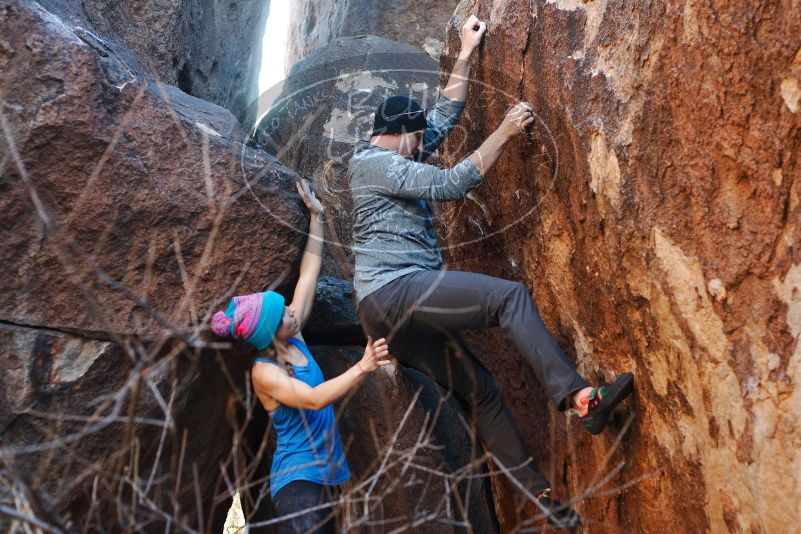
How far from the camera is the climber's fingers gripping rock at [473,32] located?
391cm

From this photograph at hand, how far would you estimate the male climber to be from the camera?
10.2ft

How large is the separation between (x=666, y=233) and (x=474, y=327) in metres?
0.80

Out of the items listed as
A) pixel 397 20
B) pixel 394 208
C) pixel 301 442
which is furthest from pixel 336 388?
pixel 397 20

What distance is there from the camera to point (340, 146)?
5.49m

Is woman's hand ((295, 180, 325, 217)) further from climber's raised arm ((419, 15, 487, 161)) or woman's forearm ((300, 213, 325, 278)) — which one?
climber's raised arm ((419, 15, 487, 161))

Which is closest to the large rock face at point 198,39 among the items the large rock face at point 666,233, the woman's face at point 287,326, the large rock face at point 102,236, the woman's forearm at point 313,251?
the large rock face at point 102,236

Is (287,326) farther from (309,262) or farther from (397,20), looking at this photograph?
(397,20)

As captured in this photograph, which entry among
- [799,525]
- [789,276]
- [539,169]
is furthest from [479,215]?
[799,525]

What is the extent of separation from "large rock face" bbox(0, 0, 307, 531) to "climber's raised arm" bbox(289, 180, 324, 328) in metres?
0.06

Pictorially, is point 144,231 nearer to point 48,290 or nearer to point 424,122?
point 48,290

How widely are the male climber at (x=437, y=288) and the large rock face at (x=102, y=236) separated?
52 cm

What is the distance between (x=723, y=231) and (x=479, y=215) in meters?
1.54

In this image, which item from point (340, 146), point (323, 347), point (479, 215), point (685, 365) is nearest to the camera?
point (685, 365)

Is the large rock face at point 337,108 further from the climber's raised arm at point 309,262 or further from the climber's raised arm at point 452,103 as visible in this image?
the climber's raised arm at point 452,103
